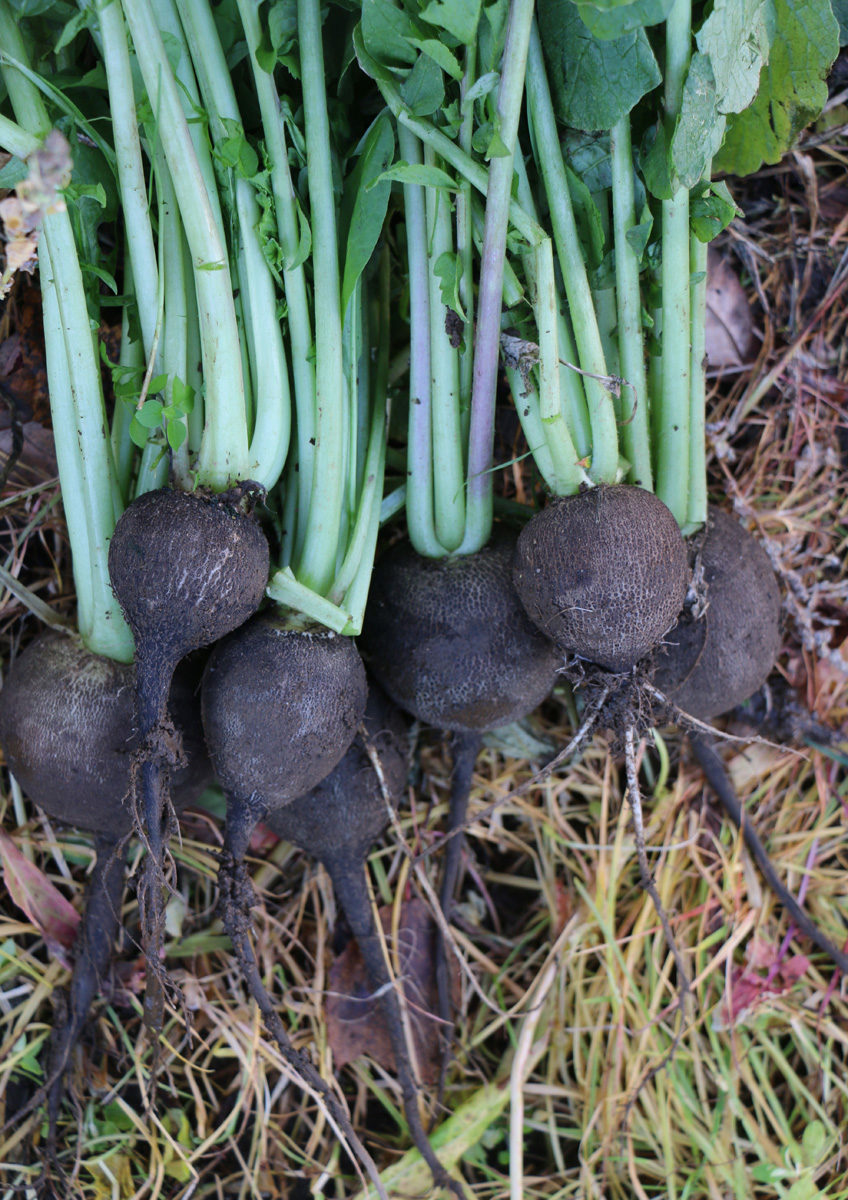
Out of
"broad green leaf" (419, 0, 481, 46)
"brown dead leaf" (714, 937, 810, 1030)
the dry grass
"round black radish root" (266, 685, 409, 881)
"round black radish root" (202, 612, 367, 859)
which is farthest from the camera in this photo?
"brown dead leaf" (714, 937, 810, 1030)

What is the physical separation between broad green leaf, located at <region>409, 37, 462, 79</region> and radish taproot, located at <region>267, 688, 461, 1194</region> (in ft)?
4.06

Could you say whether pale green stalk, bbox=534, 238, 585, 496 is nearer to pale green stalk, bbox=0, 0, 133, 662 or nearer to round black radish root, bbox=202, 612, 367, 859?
round black radish root, bbox=202, 612, 367, 859

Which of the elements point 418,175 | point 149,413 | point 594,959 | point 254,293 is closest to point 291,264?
point 254,293

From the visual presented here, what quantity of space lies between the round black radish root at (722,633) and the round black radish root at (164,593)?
960 mm

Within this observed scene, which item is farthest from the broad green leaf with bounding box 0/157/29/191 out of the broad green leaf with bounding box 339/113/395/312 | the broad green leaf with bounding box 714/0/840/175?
the broad green leaf with bounding box 714/0/840/175

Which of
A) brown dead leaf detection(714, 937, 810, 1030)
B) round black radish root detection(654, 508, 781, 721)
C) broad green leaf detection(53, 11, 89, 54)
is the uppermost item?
broad green leaf detection(53, 11, 89, 54)

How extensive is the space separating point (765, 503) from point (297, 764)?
150cm

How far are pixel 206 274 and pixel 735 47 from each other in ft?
3.36

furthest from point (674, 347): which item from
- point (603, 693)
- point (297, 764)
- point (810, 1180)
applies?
point (810, 1180)

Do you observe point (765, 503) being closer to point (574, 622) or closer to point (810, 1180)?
point (574, 622)

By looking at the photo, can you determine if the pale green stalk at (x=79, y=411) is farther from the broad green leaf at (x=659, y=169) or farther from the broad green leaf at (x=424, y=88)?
the broad green leaf at (x=659, y=169)

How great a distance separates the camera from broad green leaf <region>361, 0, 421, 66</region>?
4.20 ft

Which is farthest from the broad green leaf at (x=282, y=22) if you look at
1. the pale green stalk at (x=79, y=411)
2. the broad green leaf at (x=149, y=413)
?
the broad green leaf at (x=149, y=413)

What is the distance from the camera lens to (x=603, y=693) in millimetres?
1660
